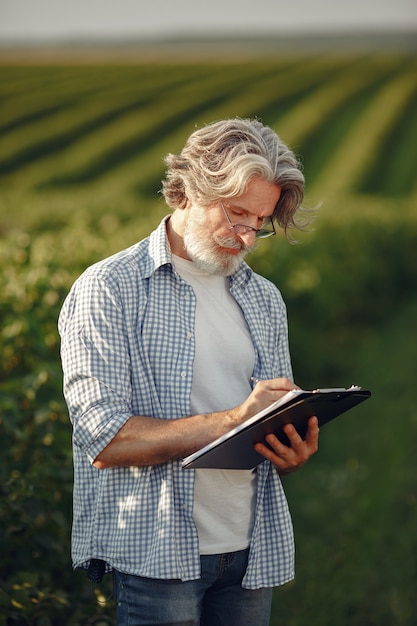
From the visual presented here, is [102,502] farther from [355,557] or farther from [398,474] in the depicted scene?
[398,474]

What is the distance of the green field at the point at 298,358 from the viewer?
3438mm

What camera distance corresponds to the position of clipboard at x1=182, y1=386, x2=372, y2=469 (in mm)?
2275

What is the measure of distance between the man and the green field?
1.97 feet

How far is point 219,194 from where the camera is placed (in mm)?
2527

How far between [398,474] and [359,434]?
112cm

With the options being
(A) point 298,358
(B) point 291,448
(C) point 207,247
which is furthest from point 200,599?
(A) point 298,358

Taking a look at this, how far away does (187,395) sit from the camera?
2.46 m

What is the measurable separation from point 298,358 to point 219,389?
22.4 feet

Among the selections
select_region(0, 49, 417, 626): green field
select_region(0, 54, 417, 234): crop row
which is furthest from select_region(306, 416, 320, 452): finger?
select_region(0, 54, 417, 234): crop row

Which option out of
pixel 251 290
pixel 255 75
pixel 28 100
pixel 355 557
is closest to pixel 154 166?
pixel 28 100

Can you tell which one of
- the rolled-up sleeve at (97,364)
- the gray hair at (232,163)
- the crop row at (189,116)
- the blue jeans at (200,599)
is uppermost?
the crop row at (189,116)

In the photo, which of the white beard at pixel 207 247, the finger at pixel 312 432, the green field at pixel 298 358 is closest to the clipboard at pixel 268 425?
the finger at pixel 312 432

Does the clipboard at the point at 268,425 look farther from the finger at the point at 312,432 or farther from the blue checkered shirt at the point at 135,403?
the blue checkered shirt at the point at 135,403

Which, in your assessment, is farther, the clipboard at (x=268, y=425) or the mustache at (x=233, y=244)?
the mustache at (x=233, y=244)
